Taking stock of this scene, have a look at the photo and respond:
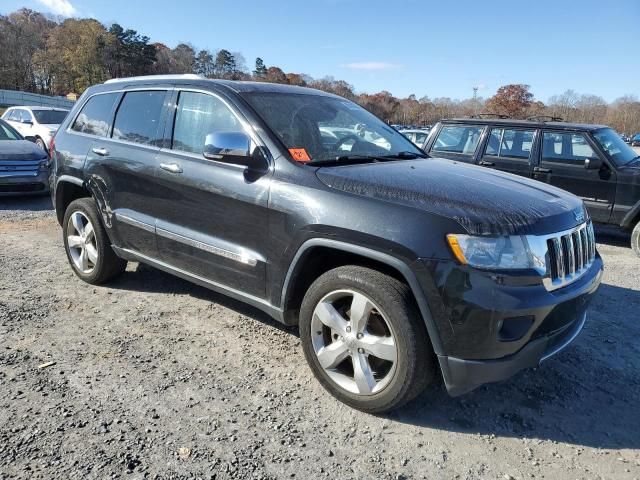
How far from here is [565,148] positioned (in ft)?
24.5

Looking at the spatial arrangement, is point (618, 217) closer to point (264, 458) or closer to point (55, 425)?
point (264, 458)

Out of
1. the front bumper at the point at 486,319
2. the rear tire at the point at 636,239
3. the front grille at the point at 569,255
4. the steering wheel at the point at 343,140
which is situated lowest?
A: the rear tire at the point at 636,239

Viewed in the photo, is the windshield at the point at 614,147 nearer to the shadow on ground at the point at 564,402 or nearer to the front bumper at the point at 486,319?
the shadow on ground at the point at 564,402

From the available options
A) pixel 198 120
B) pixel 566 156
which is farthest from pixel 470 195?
pixel 566 156

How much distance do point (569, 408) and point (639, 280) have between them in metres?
3.20

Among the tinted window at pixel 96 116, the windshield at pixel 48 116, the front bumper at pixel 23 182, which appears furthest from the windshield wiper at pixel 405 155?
the windshield at pixel 48 116

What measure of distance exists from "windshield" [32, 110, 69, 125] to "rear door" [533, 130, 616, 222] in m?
12.9

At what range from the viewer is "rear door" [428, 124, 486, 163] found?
26.4ft

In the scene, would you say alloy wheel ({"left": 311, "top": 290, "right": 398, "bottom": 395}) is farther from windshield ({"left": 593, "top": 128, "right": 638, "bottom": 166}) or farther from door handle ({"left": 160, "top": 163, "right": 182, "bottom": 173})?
windshield ({"left": 593, "top": 128, "right": 638, "bottom": 166})

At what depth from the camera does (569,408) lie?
299cm

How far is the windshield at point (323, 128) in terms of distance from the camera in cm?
329

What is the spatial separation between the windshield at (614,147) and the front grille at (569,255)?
498 cm

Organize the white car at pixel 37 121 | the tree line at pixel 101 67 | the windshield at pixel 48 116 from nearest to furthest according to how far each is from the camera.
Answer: the white car at pixel 37 121 < the windshield at pixel 48 116 < the tree line at pixel 101 67

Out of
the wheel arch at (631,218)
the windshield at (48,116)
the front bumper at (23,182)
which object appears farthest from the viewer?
the windshield at (48,116)
